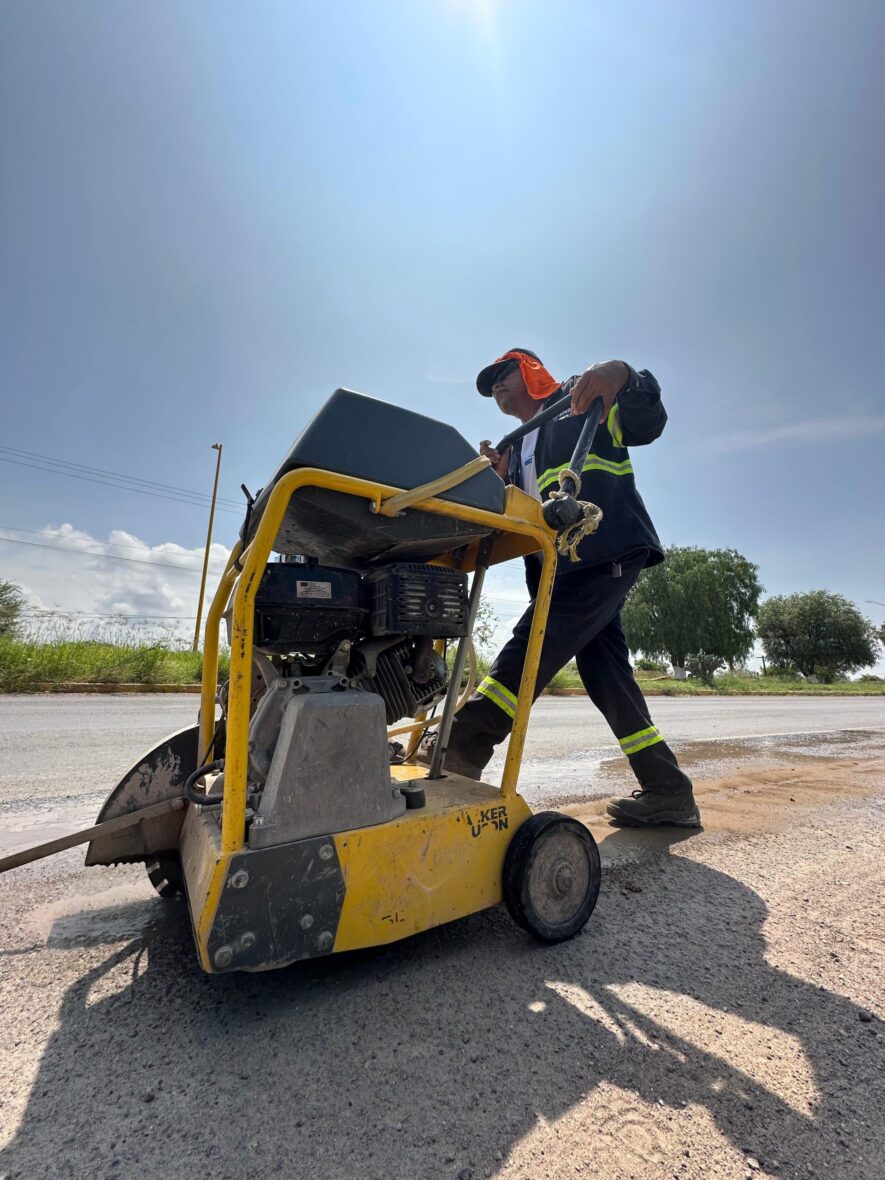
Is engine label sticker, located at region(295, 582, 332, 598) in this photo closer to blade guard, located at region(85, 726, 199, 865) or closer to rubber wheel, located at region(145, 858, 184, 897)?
blade guard, located at region(85, 726, 199, 865)

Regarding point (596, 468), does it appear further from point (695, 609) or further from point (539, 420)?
point (695, 609)

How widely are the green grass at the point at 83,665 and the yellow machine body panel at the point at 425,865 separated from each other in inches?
360

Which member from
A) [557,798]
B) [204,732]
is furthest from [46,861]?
[557,798]

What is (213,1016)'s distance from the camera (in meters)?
1.41

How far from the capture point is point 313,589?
169cm

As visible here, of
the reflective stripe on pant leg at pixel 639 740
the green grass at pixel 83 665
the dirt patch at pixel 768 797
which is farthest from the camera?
the green grass at pixel 83 665

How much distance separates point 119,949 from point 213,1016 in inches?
20.8

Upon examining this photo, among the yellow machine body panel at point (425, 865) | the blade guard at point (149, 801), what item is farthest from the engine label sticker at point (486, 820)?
the blade guard at point (149, 801)

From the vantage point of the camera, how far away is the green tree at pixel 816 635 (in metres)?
44.8

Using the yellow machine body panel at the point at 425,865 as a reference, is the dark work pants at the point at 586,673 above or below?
above

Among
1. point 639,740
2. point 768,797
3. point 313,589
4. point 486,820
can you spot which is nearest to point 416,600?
point 313,589

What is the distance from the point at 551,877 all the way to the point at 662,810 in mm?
1468

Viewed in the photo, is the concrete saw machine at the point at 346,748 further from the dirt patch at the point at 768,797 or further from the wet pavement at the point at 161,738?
the wet pavement at the point at 161,738

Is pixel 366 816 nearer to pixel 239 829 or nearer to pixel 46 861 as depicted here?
pixel 239 829
